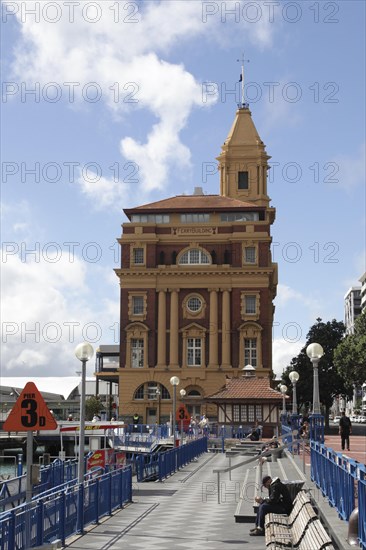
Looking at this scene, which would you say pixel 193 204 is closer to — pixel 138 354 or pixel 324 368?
pixel 138 354

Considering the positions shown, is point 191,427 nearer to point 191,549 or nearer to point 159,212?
point 159,212

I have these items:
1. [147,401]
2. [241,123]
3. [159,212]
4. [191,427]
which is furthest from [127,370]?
[241,123]

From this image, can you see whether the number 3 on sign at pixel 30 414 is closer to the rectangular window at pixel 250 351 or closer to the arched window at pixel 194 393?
the rectangular window at pixel 250 351

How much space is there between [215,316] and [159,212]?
47.9 feet

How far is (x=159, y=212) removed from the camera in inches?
3809

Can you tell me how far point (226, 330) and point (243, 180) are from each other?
2797 cm

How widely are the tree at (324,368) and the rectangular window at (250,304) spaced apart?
8.61 meters

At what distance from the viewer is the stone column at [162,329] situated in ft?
301

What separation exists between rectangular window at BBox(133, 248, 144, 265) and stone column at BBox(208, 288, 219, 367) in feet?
30.0

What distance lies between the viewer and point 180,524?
19.9 m

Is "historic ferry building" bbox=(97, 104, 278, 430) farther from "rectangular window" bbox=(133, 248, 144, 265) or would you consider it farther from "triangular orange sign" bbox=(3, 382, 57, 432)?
"triangular orange sign" bbox=(3, 382, 57, 432)

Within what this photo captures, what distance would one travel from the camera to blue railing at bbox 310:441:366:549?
13.1m

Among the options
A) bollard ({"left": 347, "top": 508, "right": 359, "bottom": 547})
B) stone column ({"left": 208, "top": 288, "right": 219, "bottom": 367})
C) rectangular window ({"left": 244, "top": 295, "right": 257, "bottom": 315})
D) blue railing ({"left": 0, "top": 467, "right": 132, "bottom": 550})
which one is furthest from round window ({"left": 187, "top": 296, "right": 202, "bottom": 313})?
bollard ({"left": 347, "top": 508, "right": 359, "bottom": 547})

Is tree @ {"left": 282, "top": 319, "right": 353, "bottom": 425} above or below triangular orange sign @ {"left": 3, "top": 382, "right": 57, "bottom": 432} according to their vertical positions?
above
